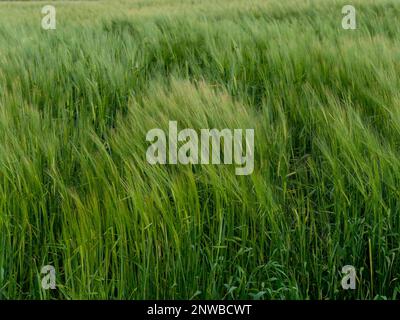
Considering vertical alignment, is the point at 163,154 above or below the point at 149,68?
below

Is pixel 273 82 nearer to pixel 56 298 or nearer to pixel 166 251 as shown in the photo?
pixel 166 251

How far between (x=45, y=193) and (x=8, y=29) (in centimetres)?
302

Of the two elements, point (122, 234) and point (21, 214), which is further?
point (21, 214)

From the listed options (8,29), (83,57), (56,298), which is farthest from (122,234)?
(8,29)

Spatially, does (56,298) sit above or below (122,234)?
below

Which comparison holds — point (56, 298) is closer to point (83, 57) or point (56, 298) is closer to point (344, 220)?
point (344, 220)

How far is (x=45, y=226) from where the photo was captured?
4.71 ft

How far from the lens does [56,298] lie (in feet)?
4.47

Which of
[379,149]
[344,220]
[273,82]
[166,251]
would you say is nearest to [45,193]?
[166,251]
